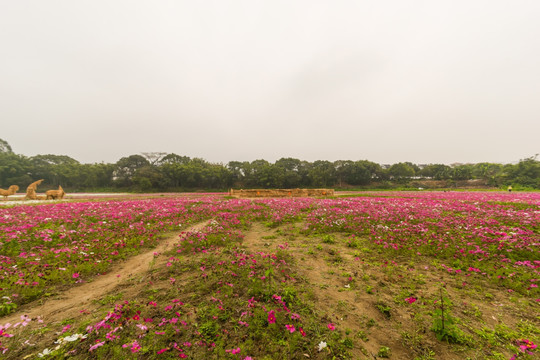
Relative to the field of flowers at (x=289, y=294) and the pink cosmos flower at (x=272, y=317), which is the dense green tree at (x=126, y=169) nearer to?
the field of flowers at (x=289, y=294)

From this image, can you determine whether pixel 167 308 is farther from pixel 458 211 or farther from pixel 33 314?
pixel 458 211

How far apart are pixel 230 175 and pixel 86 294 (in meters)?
58.4

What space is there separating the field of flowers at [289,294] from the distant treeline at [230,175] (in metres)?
50.7

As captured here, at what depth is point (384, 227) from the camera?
8406 millimetres

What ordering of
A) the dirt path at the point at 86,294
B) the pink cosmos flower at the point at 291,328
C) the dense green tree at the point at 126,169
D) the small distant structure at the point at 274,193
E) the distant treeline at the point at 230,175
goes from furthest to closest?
the dense green tree at the point at 126,169 < the distant treeline at the point at 230,175 < the small distant structure at the point at 274,193 < the dirt path at the point at 86,294 < the pink cosmos flower at the point at 291,328

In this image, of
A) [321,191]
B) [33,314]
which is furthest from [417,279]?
[321,191]

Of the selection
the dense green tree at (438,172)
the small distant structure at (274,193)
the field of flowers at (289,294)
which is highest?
the dense green tree at (438,172)

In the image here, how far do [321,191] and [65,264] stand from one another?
86.8 feet

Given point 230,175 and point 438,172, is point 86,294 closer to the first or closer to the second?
point 230,175

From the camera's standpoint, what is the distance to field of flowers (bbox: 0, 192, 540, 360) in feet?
9.21

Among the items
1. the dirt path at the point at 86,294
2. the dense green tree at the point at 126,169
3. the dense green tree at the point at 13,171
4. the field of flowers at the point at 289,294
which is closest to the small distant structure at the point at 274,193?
the field of flowers at the point at 289,294

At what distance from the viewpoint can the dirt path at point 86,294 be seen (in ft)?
11.7

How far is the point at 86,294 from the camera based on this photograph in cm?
427

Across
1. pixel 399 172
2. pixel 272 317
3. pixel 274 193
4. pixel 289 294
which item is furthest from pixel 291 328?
pixel 399 172
